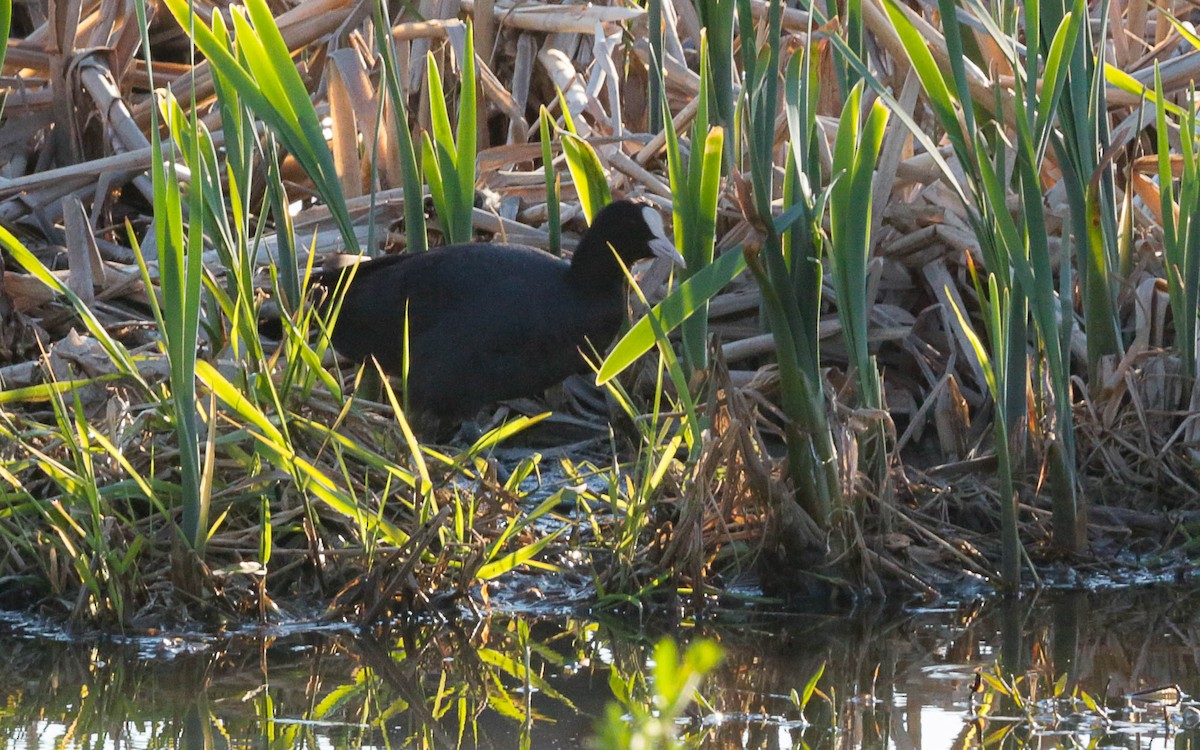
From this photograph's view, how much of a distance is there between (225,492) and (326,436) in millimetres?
199

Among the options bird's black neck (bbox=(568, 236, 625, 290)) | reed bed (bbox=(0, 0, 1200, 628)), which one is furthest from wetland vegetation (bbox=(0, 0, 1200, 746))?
bird's black neck (bbox=(568, 236, 625, 290))

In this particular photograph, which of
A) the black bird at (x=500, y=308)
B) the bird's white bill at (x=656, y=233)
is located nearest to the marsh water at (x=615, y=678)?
the black bird at (x=500, y=308)

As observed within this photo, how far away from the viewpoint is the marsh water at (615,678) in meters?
2.09

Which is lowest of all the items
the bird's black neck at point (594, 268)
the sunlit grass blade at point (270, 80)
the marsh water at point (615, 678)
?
the marsh water at point (615, 678)

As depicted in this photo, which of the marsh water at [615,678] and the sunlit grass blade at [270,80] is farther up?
the sunlit grass blade at [270,80]

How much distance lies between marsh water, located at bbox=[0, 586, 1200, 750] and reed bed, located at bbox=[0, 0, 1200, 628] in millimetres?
107

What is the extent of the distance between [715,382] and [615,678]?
705 millimetres

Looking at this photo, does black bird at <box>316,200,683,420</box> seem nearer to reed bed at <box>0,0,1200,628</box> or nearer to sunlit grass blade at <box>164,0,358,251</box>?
reed bed at <box>0,0,1200,628</box>

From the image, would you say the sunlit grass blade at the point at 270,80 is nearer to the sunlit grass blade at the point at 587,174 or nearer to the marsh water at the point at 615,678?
the sunlit grass blade at the point at 587,174

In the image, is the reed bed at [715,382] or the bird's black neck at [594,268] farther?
the bird's black neck at [594,268]

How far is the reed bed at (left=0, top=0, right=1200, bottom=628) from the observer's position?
265 cm

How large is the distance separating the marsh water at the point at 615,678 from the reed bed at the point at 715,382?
11 cm

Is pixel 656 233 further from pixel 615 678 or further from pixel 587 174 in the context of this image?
pixel 615 678

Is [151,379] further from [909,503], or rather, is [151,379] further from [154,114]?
[909,503]
